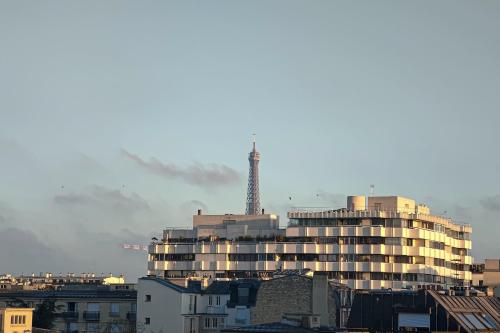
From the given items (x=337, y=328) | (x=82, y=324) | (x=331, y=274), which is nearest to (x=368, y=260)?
(x=331, y=274)

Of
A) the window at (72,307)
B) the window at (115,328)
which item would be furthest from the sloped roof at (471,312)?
the window at (72,307)

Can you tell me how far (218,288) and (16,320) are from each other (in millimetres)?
23477

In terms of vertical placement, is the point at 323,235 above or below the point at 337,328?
above

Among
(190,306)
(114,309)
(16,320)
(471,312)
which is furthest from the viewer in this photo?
(114,309)

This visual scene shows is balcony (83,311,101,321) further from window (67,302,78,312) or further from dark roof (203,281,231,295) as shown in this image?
dark roof (203,281,231,295)

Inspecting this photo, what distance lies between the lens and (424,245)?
193 m

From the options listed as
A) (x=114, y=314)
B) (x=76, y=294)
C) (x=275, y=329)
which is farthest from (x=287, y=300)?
(x=76, y=294)

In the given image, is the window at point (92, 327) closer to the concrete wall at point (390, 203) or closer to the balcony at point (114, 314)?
the balcony at point (114, 314)

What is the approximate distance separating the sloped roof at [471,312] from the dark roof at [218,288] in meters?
30.6

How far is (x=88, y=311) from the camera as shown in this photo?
138000 millimetres

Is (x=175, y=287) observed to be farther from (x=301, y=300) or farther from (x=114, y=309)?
(x=301, y=300)

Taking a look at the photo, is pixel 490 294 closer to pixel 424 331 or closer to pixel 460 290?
pixel 460 290

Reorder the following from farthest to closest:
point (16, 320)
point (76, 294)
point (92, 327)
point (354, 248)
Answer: point (354, 248) < point (76, 294) < point (92, 327) < point (16, 320)

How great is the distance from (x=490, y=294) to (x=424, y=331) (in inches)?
791
